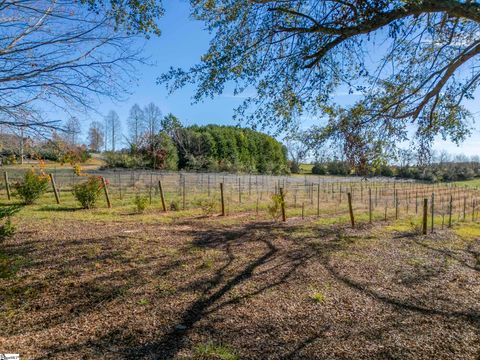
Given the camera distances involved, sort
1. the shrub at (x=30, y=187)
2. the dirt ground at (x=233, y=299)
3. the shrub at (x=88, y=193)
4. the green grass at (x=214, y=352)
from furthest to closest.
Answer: the shrub at (x=30, y=187) → the shrub at (x=88, y=193) → the dirt ground at (x=233, y=299) → the green grass at (x=214, y=352)

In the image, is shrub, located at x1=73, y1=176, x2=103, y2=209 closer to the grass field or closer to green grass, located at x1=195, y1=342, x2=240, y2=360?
the grass field

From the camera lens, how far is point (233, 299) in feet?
13.3

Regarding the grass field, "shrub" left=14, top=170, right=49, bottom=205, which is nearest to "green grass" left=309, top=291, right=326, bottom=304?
the grass field

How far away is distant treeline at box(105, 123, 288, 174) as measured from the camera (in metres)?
32.9

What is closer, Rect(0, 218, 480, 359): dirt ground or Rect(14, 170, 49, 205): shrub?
Rect(0, 218, 480, 359): dirt ground

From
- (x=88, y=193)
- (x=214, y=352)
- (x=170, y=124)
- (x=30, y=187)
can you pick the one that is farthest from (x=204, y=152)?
(x=214, y=352)

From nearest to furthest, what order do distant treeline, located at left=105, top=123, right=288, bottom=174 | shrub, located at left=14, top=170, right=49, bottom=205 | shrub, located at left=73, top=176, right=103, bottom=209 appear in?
1. shrub, located at left=73, top=176, right=103, bottom=209
2. shrub, located at left=14, top=170, right=49, bottom=205
3. distant treeline, located at left=105, top=123, right=288, bottom=174

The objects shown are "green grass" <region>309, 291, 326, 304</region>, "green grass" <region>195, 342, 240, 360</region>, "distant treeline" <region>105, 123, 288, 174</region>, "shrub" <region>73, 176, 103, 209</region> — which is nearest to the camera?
"green grass" <region>195, 342, 240, 360</region>

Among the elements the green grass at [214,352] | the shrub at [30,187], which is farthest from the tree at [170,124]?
the green grass at [214,352]

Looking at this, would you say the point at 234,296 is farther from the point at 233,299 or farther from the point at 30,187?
the point at 30,187

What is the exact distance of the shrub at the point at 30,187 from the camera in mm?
13148

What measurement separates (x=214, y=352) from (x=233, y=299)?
1.21m

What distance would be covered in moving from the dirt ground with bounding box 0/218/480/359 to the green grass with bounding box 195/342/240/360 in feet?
0.05

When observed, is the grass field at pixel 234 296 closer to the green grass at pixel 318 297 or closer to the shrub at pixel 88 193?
the green grass at pixel 318 297
